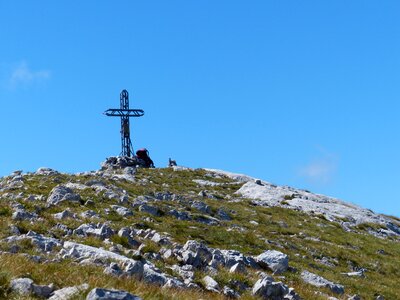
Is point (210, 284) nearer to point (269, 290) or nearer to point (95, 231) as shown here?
point (269, 290)

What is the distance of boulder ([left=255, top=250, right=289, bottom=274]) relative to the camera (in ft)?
63.1

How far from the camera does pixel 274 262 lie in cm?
1945

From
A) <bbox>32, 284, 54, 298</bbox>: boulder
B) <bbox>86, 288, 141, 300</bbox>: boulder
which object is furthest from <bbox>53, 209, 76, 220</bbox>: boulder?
<bbox>86, 288, 141, 300</bbox>: boulder

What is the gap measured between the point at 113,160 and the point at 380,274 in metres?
42.3

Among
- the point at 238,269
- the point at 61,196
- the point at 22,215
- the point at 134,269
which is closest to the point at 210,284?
the point at 238,269

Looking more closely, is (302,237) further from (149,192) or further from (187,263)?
(187,263)

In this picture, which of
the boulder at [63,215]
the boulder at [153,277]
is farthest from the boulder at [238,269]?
the boulder at [63,215]

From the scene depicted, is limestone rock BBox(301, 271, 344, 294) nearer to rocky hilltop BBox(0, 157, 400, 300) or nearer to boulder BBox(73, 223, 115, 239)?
rocky hilltop BBox(0, 157, 400, 300)

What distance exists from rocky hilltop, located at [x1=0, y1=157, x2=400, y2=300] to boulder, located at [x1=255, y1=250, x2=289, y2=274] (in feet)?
0.12

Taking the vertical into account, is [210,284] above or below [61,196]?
below

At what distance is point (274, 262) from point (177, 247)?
3622 mm

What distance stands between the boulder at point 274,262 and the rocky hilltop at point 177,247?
0.12 feet

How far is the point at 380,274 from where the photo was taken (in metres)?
27.1

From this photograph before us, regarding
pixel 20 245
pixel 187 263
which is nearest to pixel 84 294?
pixel 20 245
